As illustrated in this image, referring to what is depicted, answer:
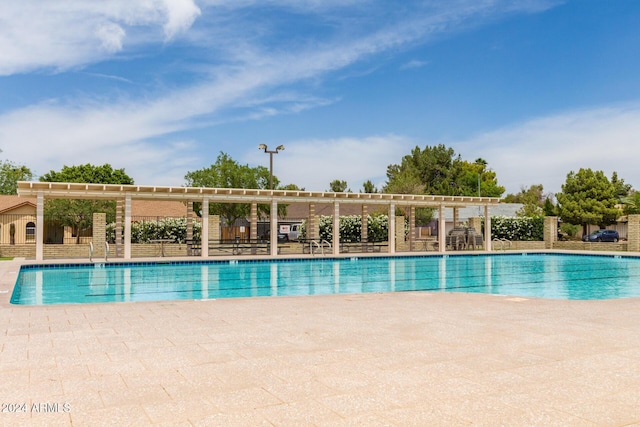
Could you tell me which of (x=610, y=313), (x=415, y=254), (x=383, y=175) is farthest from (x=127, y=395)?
(x=383, y=175)

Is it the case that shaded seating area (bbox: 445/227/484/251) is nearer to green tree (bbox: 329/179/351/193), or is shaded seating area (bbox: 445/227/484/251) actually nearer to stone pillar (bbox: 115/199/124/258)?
stone pillar (bbox: 115/199/124/258)

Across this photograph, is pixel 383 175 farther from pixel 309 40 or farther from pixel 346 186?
pixel 309 40

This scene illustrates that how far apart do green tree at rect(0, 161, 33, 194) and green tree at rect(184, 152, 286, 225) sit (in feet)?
81.6

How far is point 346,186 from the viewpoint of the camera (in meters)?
66.3

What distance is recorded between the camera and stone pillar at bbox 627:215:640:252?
29277 mm

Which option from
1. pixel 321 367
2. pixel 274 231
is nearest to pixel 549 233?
pixel 274 231

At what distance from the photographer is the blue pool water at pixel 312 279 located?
1361cm

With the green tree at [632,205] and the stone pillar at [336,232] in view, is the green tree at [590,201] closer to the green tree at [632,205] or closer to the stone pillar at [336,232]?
the green tree at [632,205]

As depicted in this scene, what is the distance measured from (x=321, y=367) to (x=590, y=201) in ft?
132

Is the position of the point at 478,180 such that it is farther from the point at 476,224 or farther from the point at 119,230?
the point at 119,230

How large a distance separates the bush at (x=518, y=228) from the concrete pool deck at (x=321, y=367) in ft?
88.4

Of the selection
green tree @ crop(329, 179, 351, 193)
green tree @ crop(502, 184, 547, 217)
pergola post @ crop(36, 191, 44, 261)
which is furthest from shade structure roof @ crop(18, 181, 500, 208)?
green tree @ crop(502, 184, 547, 217)

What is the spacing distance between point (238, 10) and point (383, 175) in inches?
1882

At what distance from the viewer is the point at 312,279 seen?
17.2 metres
